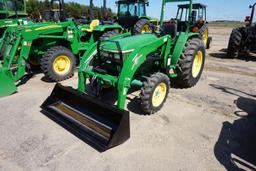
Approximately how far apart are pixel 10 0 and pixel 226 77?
1087 centimetres

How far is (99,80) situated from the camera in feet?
12.5

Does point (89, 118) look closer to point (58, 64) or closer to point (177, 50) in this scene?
point (177, 50)

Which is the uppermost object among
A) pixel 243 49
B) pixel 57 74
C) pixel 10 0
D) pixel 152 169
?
pixel 10 0

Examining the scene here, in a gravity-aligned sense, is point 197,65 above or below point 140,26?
below

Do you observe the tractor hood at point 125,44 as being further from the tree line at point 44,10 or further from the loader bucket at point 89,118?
the tree line at point 44,10

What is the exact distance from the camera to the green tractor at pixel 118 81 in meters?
3.14

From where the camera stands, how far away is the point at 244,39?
28.9 feet

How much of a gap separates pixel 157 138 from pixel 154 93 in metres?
0.85

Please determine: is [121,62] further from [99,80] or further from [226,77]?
[226,77]

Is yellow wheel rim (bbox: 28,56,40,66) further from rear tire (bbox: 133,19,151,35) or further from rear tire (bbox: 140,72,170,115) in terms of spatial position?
rear tire (bbox: 140,72,170,115)

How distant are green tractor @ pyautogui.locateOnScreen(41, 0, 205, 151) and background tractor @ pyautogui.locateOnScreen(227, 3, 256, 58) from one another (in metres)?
4.70

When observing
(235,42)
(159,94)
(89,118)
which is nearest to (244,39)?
(235,42)

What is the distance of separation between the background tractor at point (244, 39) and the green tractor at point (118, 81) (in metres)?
4.70

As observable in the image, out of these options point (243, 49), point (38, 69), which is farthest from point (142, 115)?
point (243, 49)
